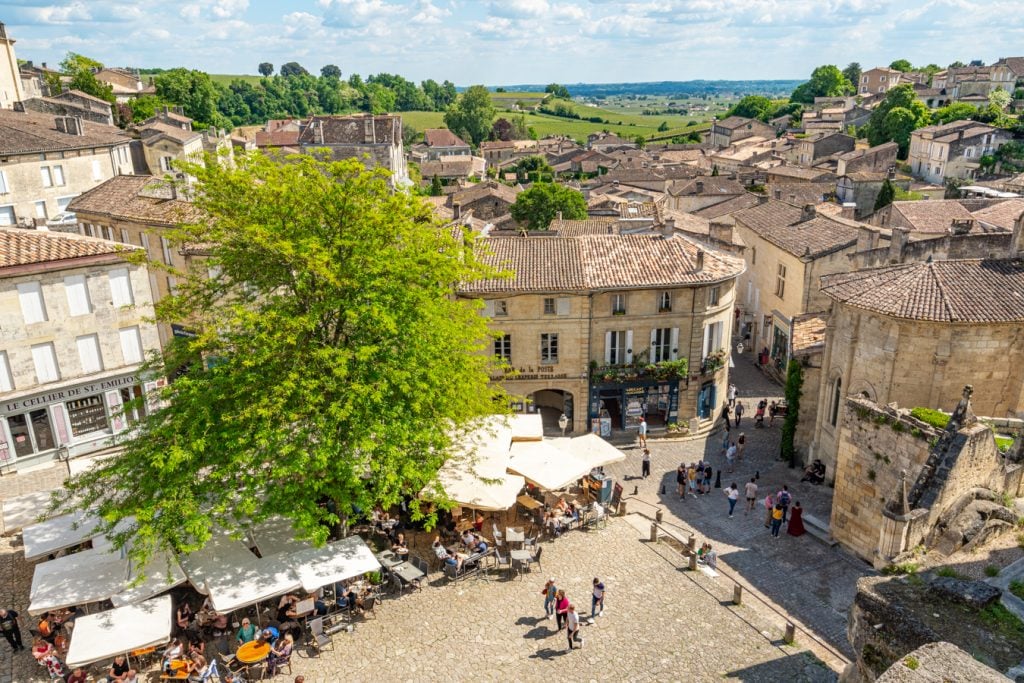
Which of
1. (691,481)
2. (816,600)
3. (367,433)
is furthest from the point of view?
(691,481)

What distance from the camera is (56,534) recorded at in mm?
19594

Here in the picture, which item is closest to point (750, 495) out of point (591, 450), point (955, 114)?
point (591, 450)

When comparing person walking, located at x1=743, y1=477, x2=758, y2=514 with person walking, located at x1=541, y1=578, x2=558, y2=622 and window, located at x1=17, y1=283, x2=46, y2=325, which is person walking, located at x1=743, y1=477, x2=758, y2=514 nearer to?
person walking, located at x1=541, y1=578, x2=558, y2=622

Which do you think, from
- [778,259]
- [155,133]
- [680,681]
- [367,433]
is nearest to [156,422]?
[367,433]

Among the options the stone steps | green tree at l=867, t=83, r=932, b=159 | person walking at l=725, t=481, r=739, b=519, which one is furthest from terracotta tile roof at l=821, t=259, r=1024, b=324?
green tree at l=867, t=83, r=932, b=159

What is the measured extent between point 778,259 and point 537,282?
67.1ft

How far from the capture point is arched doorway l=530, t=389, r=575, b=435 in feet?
113

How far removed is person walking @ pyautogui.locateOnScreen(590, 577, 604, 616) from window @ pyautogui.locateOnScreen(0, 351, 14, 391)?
2221cm

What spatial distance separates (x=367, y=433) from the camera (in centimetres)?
1884

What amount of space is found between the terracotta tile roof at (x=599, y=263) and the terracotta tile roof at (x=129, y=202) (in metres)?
16.1

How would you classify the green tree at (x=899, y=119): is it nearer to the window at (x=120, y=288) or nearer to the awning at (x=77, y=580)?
the window at (x=120, y=288)

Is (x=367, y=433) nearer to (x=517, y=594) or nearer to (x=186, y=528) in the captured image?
(x=186, y=528)

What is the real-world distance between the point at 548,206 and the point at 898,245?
3354cm

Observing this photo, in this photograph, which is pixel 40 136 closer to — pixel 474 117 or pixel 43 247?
pixel 43 247
